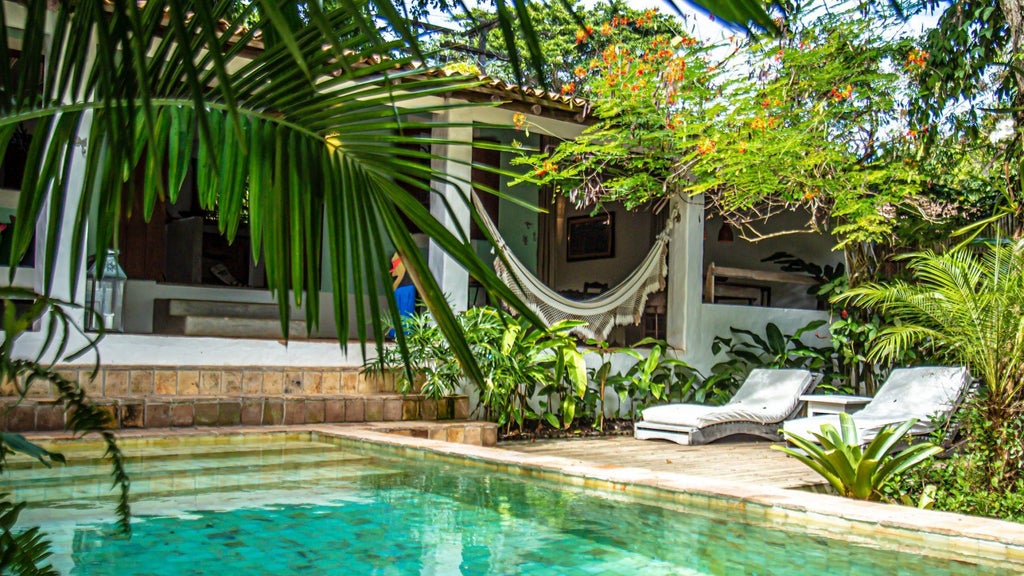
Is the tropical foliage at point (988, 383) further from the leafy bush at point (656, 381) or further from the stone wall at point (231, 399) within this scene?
the stone wall at point (231, 399)

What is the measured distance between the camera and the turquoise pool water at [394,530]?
12.0 feet

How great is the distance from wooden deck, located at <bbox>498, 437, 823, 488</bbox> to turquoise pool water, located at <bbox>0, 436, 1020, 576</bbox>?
1.53 metres

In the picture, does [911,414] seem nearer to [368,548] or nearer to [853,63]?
[853,63]

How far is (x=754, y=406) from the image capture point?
9547 mm

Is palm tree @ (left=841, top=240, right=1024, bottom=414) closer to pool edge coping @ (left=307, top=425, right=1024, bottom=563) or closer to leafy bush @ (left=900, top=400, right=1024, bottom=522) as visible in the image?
leafy bush @ (left=900, top=400, right=1024, bottom=522)

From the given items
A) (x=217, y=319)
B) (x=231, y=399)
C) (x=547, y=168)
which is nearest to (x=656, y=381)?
(x=547, y=168)

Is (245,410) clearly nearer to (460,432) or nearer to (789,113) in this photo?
(460,432)

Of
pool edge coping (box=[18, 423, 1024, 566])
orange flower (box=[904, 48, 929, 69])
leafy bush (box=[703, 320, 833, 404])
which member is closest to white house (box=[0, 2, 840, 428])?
leafy bush (box=[703, 320, 833, 404])

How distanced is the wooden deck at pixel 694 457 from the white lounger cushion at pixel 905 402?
41 centimetres

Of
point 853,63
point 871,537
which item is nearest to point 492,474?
point 871,537

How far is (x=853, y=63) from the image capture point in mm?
8891

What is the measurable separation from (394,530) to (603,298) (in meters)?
6.21

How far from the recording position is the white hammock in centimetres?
973

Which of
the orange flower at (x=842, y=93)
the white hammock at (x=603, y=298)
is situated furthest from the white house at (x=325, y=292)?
the orange flower at (x=842, y=93)
